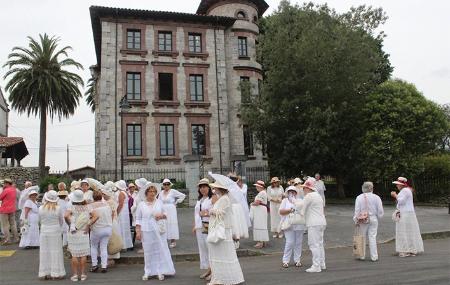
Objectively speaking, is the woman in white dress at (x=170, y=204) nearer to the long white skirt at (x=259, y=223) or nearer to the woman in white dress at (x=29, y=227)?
the long white skirt at (x=259, y=223)

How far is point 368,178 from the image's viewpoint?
90.7 ft

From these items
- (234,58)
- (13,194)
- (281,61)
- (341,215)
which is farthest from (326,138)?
(13,194)

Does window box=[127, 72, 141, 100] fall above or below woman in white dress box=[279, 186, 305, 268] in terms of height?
above

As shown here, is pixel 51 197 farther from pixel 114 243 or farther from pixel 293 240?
pixel 293 240

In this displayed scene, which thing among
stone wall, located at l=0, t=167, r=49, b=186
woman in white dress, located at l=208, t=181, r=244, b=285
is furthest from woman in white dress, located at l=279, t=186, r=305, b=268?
stone wall, located at l=0, t=167, r=49, b=186

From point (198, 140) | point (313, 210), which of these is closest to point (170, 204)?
point (313, 210)

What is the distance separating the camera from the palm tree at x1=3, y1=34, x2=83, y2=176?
32.0 metres

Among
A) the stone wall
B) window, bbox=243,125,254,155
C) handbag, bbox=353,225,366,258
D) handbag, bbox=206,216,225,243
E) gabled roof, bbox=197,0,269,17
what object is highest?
gabled roof, bbox=197,0,269,17

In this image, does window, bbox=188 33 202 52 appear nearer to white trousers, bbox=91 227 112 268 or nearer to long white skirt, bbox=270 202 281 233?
long white skirt, bbox=270 202 281 233

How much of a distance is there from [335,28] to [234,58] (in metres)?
8.53

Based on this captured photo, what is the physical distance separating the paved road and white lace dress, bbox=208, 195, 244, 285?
811 millimetres

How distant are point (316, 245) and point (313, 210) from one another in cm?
70

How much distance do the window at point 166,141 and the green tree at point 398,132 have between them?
12392mm

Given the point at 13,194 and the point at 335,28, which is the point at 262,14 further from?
the point at 13,194
